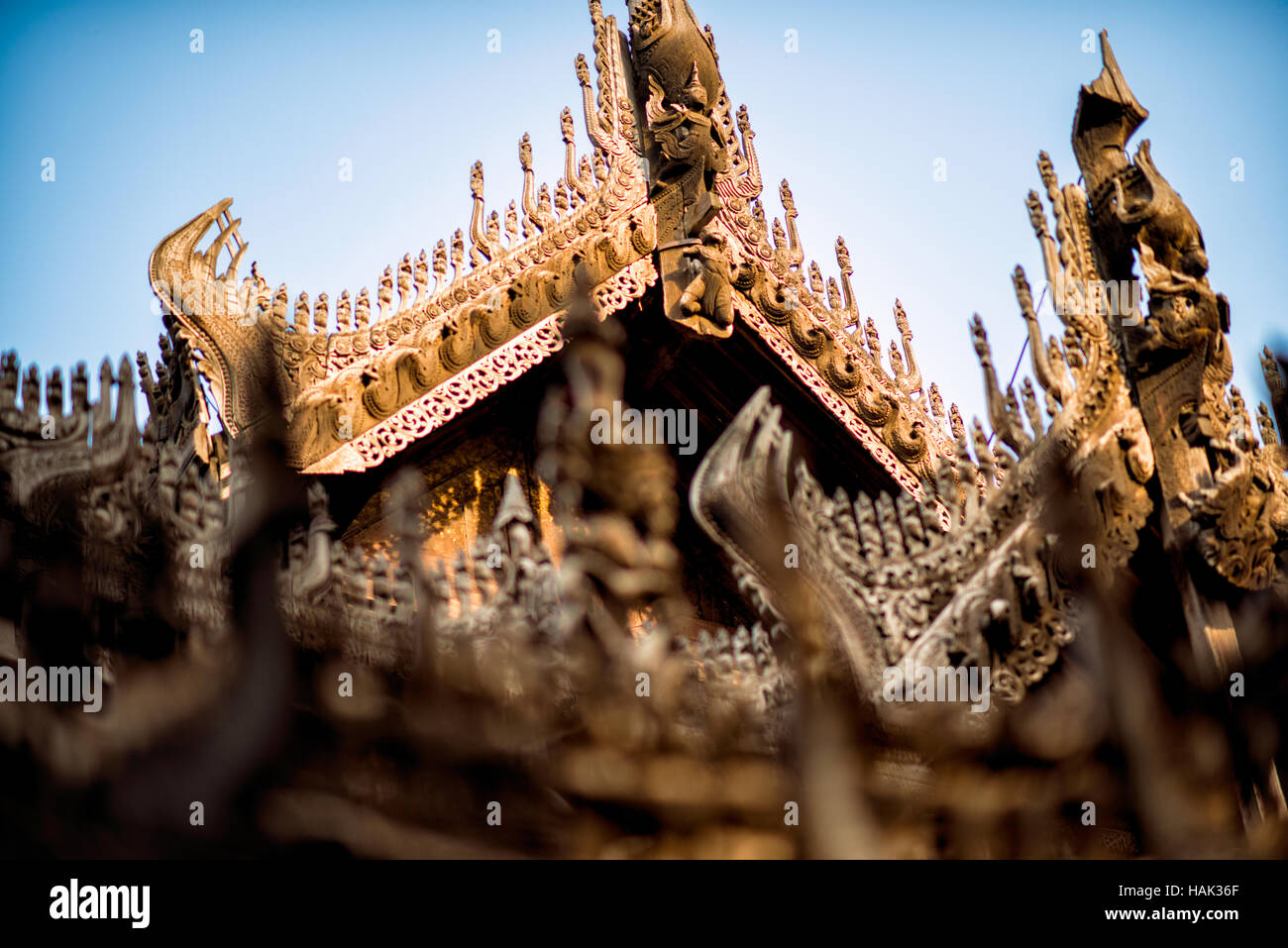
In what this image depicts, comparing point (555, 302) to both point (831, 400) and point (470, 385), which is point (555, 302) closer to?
point (470, 385)

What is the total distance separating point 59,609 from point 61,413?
0.89 m

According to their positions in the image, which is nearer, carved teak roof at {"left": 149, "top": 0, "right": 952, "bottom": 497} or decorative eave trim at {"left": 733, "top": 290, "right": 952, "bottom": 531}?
carved teak roof at {"left": 149, "top": 0, "right": 952, "bottom": 497}

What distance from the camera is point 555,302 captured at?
7805 mm

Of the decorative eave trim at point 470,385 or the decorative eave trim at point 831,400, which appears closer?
the decorative eave trim at point 470,385

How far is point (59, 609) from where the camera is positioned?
432 cm

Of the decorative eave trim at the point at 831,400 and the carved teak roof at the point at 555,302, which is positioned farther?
the decorative eave trim at the point at 831,400

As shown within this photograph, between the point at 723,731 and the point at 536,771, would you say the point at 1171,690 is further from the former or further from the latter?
the point at 536,771

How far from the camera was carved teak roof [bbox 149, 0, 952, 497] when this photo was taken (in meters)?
6.88

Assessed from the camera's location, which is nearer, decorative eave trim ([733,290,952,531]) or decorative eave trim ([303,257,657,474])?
decorative eave trim ([303,257,657,474])

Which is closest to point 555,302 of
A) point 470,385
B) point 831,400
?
point 470,385

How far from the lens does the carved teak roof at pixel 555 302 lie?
688cm
